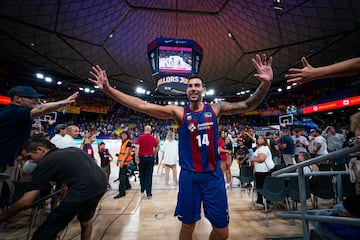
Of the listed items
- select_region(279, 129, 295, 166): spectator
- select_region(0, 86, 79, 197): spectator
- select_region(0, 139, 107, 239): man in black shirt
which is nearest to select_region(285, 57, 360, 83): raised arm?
select_region(0, 139, 107, 239): man in black shirt

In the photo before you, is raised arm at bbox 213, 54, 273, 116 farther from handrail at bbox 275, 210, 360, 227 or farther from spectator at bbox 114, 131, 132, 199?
spectator at bbox 114, 131, 132, 199

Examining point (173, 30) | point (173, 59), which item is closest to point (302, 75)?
point (173, 59)

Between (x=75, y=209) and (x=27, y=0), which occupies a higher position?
(x=27, y=0)

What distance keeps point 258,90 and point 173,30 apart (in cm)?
1517

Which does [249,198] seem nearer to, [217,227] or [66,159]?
[217,227]

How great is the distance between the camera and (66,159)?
198 cm

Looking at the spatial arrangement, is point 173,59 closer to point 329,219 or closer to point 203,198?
point 203,198

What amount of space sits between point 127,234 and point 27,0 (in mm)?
14325

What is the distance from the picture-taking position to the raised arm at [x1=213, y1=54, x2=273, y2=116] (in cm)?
192

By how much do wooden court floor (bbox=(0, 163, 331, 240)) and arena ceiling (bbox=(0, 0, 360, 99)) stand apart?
34.0ft

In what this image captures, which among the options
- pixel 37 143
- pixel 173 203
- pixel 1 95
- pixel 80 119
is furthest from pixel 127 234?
pixel 80 119

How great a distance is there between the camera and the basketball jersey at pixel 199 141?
198 centimetres

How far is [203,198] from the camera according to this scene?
1926 mm

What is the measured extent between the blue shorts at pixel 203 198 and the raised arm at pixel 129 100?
73 centimetres
